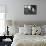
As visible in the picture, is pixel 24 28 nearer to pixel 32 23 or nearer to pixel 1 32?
pixel 32 23

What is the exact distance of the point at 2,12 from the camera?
15.5 feet

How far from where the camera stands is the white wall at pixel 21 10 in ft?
15.6

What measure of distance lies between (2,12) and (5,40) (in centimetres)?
115

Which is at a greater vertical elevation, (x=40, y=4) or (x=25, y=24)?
(x=40, y=4)

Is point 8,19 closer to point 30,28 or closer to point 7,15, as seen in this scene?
point 7,15

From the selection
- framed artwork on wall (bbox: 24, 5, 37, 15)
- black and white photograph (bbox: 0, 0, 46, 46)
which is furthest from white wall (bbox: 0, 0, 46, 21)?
framed artwork on wall (bbox: 24, 5, 37, 15)

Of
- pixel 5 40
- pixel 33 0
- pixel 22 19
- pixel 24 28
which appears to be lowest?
pixel 5 40

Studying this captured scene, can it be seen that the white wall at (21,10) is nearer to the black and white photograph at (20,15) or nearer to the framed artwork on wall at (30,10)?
the black and white photograph at (20,15)

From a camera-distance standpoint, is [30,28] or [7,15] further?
[7,15]

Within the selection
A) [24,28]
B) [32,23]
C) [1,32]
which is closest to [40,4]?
[32,23]

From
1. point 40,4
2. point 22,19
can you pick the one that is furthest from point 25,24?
point 40,4

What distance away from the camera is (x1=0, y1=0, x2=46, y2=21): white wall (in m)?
4.77

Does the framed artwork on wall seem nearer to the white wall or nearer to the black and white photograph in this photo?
the black and white photograph

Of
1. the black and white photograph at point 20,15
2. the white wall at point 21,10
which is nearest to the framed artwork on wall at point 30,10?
the black and white photograph at point 20,15
